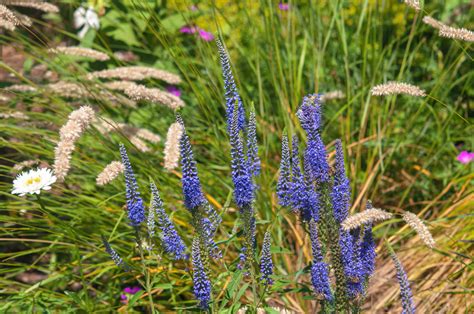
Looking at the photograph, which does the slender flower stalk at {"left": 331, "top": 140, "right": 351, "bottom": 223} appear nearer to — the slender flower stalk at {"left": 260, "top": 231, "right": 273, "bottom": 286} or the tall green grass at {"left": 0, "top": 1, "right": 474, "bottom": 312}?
the slender flower stalk at {"left": 260, "top": 231, "right": 273, "bottom": 286}

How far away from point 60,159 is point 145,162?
973 mm

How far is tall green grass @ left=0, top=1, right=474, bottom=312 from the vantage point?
11.5ft

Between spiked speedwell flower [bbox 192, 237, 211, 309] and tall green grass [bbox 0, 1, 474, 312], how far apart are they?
911mm

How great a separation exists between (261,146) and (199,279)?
1.59 metres

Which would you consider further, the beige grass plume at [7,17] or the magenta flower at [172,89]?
the magenta flower at [172,89]

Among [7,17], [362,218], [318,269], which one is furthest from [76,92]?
[362,218]

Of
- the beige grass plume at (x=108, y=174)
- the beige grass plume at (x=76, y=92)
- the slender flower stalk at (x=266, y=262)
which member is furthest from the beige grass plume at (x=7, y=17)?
the slender flower stalk at (x=266, y=262)

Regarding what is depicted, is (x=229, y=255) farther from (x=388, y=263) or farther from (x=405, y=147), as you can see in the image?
(x=405, y=147)

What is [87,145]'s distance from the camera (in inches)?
161

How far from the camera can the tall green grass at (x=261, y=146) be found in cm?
351

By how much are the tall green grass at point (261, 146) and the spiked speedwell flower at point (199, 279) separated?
911mm

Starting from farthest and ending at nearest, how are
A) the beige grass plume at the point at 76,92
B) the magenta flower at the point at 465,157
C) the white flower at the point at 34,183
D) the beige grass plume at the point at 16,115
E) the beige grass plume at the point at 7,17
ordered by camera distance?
the magenta flower at the point at 465,157 → the beige grass plume at the point at 76,92 → the beige grass plume at the point at 16,115 → the beige grass plume at the point at 7,17 → the white flower at the point at 34,183

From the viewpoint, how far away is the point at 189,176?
225 cm

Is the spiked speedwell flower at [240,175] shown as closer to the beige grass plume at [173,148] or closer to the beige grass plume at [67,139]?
the beige grass plume at [173,148]
